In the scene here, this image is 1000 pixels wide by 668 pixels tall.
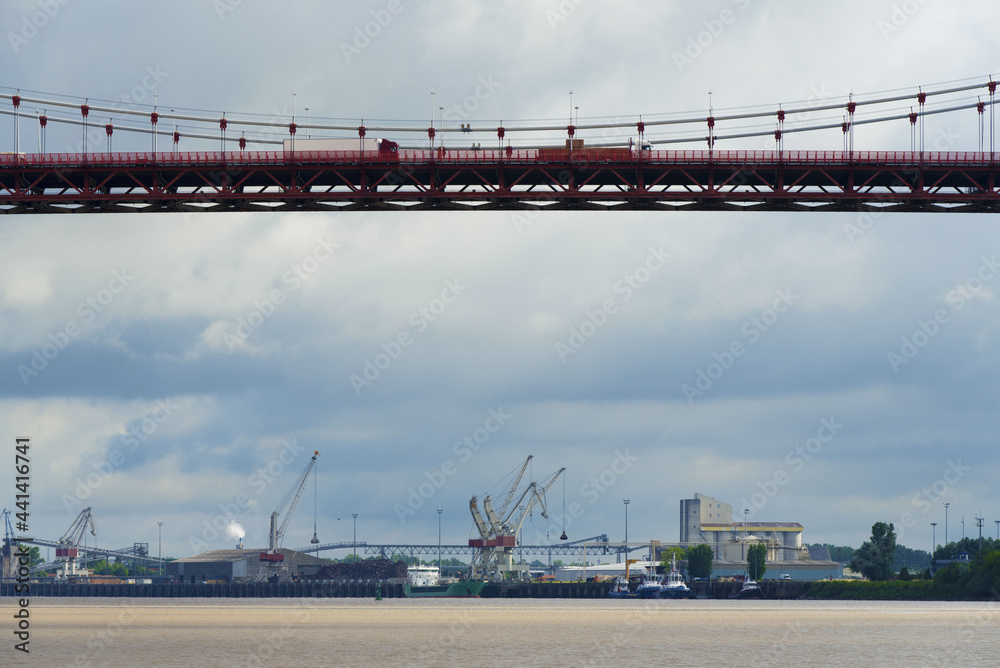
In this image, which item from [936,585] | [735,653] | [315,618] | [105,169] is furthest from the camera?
[936,585]

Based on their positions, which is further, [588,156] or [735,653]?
[588,156]

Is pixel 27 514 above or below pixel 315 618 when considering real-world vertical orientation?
above

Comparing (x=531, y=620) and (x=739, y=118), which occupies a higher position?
(x=739, y=118)

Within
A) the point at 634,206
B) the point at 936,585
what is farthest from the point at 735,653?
the point at 936,585

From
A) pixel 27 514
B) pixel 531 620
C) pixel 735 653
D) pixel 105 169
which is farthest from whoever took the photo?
pixel 531 620

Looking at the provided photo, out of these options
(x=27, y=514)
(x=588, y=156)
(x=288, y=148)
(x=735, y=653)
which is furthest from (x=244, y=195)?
(x=735, y=653)

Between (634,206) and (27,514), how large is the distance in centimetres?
4219

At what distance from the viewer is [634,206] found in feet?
286

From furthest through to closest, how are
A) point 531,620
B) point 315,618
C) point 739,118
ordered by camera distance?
point 315,618
point 531,620
point 739,118

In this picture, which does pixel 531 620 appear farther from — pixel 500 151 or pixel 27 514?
pixel 27 514

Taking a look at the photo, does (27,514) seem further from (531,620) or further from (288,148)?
(531,620)

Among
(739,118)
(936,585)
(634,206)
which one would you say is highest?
(739,118)

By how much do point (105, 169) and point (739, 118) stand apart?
134ft

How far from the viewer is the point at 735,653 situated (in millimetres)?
67875
